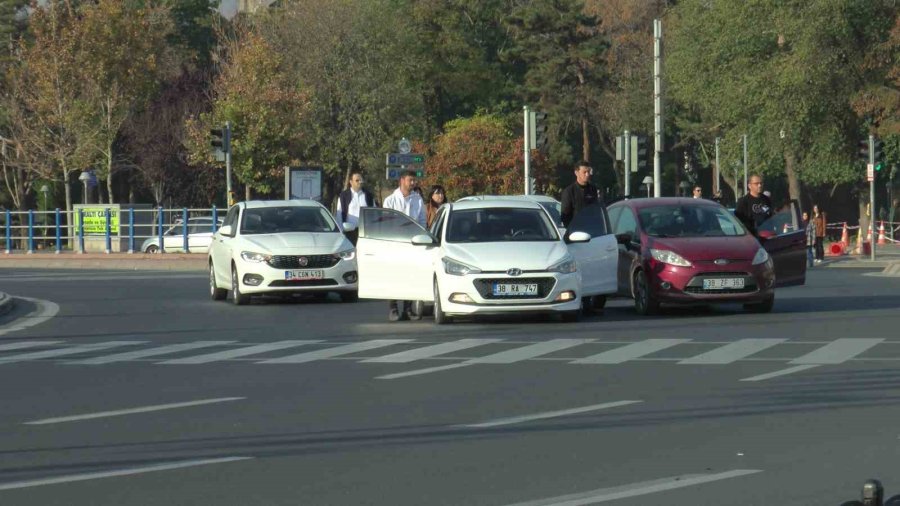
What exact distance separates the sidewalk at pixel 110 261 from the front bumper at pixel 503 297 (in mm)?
25051

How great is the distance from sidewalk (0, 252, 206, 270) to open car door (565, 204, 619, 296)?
23.8m

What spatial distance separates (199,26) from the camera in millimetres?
102625

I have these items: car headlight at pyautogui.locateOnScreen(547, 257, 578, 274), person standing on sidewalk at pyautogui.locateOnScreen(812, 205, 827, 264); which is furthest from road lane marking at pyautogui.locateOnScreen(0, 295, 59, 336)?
person standing on sidewalk at pyautogui.locateOnScreen(812, 205, 827, 264)

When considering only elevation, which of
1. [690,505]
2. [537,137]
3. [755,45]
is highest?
[755,45]

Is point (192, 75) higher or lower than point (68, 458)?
higher

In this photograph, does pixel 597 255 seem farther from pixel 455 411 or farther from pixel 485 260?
pixel 455 411

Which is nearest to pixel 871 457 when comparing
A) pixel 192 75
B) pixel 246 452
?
pixel 246 452

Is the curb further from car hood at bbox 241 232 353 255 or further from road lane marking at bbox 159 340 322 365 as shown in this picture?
road lane marking at bbox 159 340 322 365

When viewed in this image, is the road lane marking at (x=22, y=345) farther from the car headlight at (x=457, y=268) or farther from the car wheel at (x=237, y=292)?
the car wheel at (x=237, y=292)

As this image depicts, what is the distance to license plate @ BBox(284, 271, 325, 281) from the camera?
2627 cm

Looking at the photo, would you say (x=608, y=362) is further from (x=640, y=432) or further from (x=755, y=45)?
(x=755, y=45)

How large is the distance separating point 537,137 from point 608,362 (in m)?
29.0

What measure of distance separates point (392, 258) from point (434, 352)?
4.87 m

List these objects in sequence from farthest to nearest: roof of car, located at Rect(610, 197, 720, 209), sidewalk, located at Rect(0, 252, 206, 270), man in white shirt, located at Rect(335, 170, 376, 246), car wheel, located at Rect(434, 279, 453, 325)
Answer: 1. sidewalk, located at Rect(0, 252, 206, 270)
2. man in white shirt, located at Rect(335, 170, 376, 246)
3. roof of car, located at Rect(610, 197, 720, 209)
4. car wheel, located at Rect(434, 279, 453, 325)
